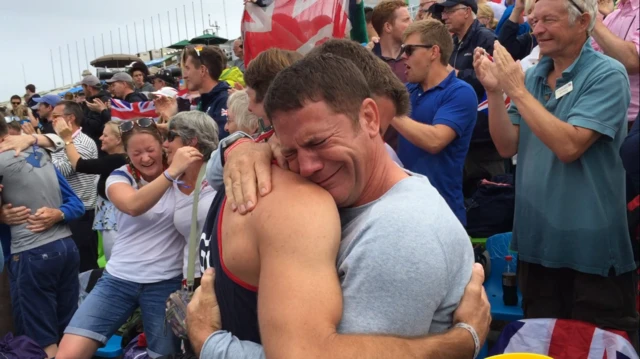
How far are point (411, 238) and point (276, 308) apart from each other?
35 cm

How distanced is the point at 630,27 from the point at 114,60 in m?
31.9

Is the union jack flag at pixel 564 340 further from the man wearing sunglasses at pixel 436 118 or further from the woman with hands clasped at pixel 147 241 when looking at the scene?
the woman with hands clasped at pixel 147 241

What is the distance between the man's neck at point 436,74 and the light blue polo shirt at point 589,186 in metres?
1.12

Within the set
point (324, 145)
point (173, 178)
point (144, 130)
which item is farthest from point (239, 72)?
point (324, 145)

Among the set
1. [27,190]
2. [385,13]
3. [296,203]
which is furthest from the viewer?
[385,13]

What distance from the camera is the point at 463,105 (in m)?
4.07

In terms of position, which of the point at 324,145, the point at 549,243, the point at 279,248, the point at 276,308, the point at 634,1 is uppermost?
the point at 634,1

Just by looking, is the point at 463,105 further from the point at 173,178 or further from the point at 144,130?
the point at 144,130

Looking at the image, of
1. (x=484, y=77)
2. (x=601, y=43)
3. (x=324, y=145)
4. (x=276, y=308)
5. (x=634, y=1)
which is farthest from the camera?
(x=634, y=1)

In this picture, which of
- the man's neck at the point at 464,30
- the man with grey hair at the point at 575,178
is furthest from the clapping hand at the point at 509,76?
the man's neck at the point at 464,30

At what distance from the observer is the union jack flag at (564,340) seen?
297 centimetres

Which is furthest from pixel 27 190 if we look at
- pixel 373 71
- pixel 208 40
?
pixel 208 40

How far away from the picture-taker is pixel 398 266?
56.1 inches

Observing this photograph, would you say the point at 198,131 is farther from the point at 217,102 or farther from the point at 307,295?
the point at 307,295
